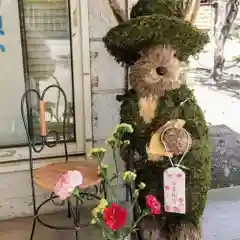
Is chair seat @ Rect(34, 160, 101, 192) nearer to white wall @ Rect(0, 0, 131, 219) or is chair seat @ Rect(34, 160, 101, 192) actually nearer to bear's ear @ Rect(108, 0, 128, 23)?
white wall @ Rect(0, 0, 131, 219)

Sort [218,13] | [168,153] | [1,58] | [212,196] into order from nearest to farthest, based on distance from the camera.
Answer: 1. [168,153]
2. [1,58]
3. [218,13]
4. [212,196]

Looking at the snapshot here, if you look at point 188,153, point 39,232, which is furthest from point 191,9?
point 39,232

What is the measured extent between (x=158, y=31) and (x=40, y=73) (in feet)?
2.46

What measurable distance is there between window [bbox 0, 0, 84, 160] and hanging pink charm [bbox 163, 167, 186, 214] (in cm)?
68

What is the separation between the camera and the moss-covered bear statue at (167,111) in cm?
147

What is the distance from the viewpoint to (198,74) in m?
2.08

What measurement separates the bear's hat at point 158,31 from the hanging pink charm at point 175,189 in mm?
435

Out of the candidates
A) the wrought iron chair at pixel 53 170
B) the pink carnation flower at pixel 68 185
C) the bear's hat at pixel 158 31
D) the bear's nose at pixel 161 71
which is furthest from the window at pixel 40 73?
the pink carnation flower at pixel 68 185

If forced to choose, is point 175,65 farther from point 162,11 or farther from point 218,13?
point 218,13

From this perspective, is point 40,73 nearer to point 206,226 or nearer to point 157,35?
point 157,35

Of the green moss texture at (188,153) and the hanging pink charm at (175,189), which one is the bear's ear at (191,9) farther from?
the hanging pink charm at (175,189)

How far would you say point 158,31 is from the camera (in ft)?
4.68

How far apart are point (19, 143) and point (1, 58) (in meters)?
0.42

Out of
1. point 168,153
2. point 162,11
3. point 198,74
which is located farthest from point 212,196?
Result: point 162,11
